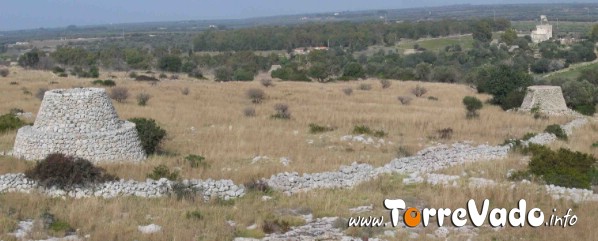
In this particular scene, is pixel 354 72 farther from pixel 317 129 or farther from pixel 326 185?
pixel 326 185

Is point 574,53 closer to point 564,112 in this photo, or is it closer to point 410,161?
point 564,112

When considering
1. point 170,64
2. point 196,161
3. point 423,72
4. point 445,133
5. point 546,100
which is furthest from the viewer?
point 170,64

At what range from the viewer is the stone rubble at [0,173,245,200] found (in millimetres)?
12453

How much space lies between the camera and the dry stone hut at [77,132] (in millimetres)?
15453

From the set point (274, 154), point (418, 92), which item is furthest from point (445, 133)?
point (418, 92)

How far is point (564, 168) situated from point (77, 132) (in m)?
12.4

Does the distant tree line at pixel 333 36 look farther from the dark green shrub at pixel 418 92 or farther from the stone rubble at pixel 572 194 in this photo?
the stone rubble at pixel 572 194

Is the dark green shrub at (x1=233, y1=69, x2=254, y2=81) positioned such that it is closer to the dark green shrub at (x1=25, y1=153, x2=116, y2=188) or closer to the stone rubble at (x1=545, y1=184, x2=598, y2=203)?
the dark green shrub at (x1=25, y1=153, x2=116, y2=188)

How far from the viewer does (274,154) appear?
18109 mm

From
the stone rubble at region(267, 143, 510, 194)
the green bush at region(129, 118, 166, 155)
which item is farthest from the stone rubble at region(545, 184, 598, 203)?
the green bush at region(129, 118, 166, 155)

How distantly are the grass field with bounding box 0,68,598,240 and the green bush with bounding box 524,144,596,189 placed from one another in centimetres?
78

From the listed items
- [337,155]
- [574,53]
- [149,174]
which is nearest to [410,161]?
[337,155]

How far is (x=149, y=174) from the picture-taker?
14180mm

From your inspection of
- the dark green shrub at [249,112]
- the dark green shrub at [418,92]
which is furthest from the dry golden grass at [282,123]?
the dark green shrub at [418,92]
